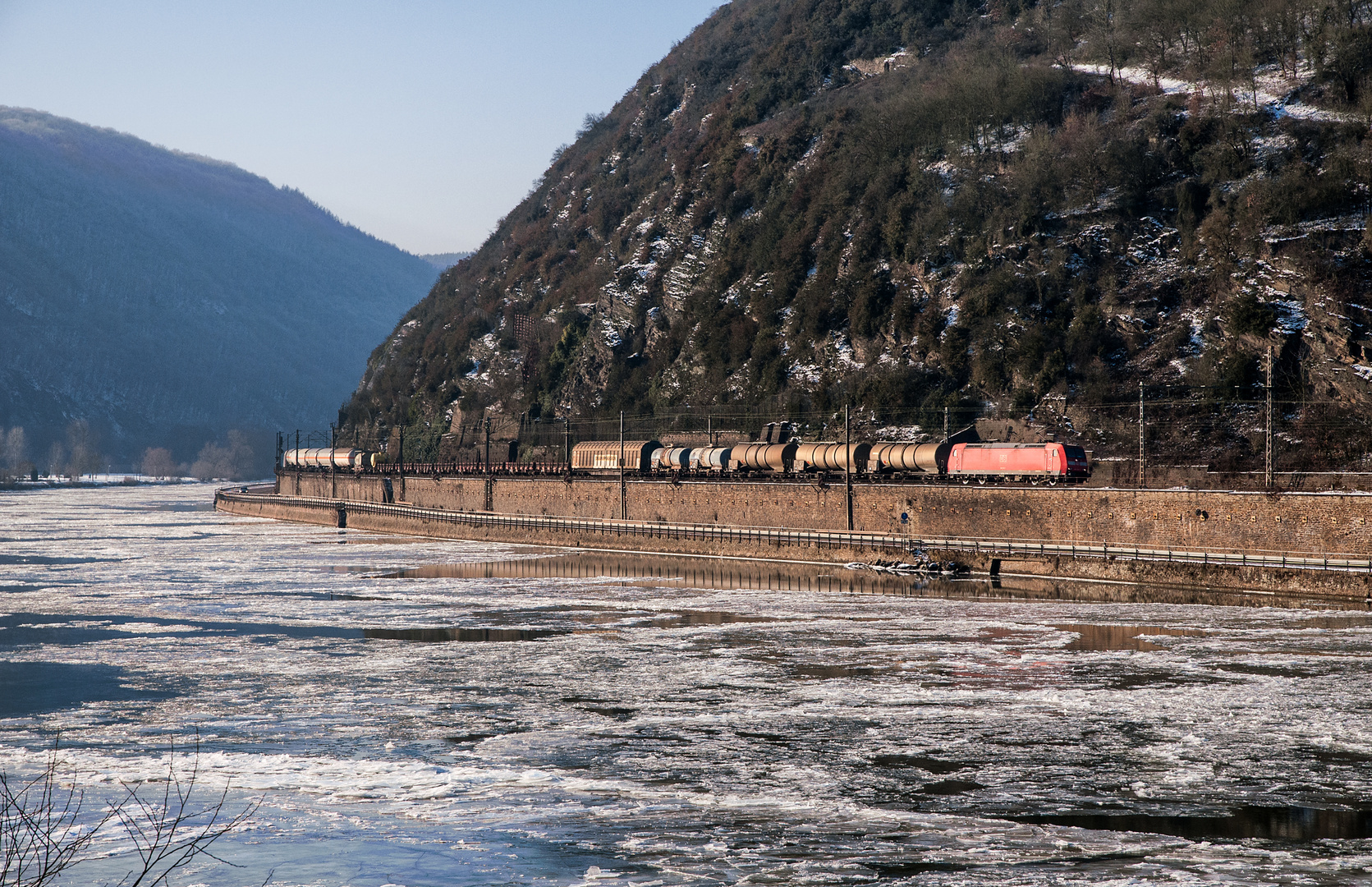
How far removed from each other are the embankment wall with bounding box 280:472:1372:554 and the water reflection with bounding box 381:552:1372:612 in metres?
4.73

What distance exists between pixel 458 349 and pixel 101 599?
95.6 m

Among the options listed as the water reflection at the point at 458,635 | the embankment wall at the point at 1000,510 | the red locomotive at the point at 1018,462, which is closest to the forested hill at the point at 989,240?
the red locomotive at the point at 1018,462

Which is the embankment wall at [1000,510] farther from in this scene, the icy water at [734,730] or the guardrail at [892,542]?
the icy water at [734,730]

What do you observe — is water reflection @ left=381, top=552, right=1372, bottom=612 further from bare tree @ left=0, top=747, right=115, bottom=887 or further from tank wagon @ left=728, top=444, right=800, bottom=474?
bare tree @ left=0, top=747, right=115, bottom=887

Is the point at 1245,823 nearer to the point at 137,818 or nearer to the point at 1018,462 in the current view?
the point at 137,818

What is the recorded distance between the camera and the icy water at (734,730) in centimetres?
1380

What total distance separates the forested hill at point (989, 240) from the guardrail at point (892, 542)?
1330cm

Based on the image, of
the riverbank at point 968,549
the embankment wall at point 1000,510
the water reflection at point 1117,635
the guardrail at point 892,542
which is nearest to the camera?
the water reflection at point 1117,635

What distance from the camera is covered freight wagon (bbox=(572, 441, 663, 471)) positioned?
260 feet

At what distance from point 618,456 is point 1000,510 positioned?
34.3 meters

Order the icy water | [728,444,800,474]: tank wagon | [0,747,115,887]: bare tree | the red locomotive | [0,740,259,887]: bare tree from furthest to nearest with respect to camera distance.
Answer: [728,444,800,474]: tank wagon → the red locomotive → the icy water → [0,740,259,887]: bare tree → [0,747,115,887]: bare tree

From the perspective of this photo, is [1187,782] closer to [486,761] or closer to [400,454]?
[486,761]

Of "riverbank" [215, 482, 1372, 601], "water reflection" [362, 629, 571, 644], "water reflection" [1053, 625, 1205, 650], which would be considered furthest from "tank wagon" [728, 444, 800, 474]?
"water reflection" [362, 629, 571, 644]

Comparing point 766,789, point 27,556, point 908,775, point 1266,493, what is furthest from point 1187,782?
point 27,556
